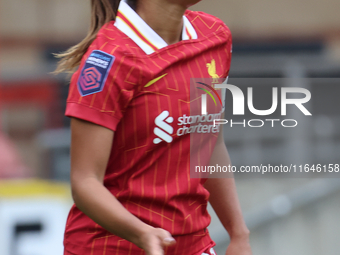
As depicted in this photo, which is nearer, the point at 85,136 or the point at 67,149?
the point at 85,136

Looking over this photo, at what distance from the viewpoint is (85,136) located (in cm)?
111

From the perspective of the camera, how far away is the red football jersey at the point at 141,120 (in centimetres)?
112

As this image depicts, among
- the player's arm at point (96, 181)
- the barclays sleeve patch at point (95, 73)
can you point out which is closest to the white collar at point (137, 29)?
the barclays sleeve patch at point (95, 73)

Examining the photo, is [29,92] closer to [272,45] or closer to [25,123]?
[25,123]

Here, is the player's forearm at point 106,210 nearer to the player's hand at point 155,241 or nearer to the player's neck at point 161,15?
the player's hand at point 155,241

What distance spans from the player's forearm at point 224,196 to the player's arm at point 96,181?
0.45m

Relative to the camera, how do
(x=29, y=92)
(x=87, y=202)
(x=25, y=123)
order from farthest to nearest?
(x=25, y=123)
(x=29, y=92)
(x=87, y=202)

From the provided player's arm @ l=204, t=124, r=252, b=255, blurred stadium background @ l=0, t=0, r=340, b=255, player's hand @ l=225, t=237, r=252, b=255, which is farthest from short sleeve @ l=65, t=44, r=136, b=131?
blurred stadium background @ l=0, t=0, r=340, b=255

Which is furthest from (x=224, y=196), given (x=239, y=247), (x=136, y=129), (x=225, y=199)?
(x=136, y=129)

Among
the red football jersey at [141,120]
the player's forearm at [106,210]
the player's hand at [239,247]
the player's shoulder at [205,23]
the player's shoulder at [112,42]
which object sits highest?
the player's shoulder at [205,23]

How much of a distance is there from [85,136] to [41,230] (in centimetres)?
230

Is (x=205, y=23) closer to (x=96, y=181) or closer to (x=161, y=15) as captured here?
(x=161, y=15)

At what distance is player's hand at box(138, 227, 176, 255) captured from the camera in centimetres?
99

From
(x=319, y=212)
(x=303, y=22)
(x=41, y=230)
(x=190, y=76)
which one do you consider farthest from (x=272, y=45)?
(x=190, y=76)
